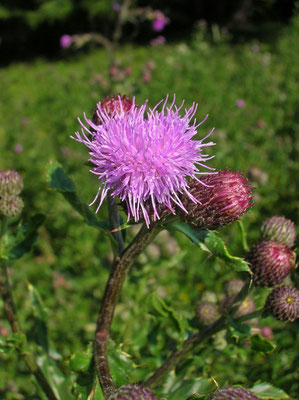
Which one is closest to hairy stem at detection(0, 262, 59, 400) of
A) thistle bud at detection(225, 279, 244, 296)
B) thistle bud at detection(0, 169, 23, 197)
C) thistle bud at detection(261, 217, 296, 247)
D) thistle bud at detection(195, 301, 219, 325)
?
thistle bud at detection(0, 169, 23, 197)

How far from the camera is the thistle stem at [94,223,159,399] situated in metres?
1.38

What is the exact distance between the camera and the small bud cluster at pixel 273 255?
161 centimetres

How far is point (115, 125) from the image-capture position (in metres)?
1.36

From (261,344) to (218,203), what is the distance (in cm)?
58

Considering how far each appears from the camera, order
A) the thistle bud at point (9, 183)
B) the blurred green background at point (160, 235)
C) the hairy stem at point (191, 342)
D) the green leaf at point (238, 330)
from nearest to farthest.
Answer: the green leaf at point (238, 330)
the hairy stem at point (191, 342)
the thistle bud at point (9, 183)
the blurred green background at point (160, 235)

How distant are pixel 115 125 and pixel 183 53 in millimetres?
9834

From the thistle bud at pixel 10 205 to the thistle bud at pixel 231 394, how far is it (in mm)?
1155

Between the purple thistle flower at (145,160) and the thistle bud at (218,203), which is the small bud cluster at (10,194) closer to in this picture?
the purple thistle flower at (145,160)

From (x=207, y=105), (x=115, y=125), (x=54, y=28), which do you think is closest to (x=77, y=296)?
(x=115, y=125)

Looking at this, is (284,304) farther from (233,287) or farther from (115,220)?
(115,220)

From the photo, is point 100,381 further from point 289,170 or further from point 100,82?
point 100,82

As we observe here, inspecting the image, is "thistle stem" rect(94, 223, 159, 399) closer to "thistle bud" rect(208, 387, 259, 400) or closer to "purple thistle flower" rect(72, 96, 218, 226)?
"purple thistle flower" rect(72, 96, 218, 226)

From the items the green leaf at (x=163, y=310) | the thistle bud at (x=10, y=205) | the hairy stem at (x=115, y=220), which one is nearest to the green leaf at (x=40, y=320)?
the thistle bud at (x=10, y=205)

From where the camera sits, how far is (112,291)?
1.48m
